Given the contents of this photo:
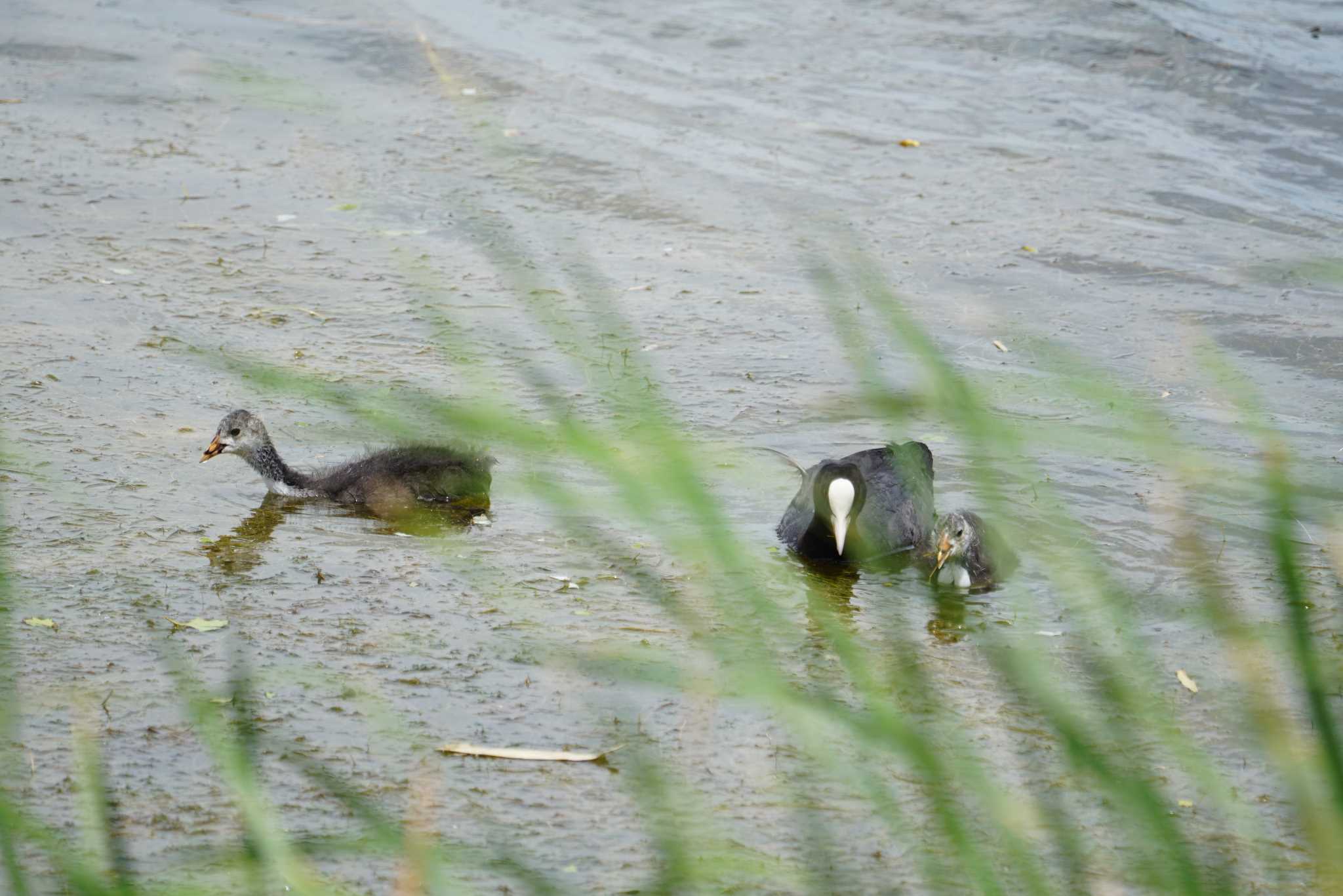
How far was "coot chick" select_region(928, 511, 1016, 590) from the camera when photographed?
6.09 meters

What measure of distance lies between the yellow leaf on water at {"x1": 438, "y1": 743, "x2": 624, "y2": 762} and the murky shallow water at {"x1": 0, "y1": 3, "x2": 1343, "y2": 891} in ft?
0.14

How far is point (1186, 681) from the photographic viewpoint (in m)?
5.39

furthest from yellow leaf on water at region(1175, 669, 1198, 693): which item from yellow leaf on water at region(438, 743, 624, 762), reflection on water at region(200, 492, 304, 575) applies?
reflection on water at region(200, 492, 304, 575)

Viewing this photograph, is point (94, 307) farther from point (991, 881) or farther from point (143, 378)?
point (991, 881)

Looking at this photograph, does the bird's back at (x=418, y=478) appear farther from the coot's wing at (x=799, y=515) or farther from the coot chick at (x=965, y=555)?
the coot chick at (x=965, y=555)

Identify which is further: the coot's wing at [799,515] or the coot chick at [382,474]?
the coot chick at [382,474]

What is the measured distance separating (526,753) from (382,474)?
2.27 meters

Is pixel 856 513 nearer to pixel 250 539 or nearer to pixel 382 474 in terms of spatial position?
pixel 382 474

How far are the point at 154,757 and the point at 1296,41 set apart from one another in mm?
13042

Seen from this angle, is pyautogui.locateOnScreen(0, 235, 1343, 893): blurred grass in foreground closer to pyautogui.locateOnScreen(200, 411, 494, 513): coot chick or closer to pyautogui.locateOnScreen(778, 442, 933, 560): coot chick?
pyautogui.locateOnScreen(778, 442, 933, 560): coot chick

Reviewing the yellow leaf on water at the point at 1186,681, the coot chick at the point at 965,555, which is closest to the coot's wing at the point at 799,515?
the coot chick at the point at 965,555

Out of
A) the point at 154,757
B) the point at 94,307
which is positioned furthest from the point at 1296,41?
the point at 154,757

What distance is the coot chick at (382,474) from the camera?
662cm

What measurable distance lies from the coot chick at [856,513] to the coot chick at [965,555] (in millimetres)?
101
